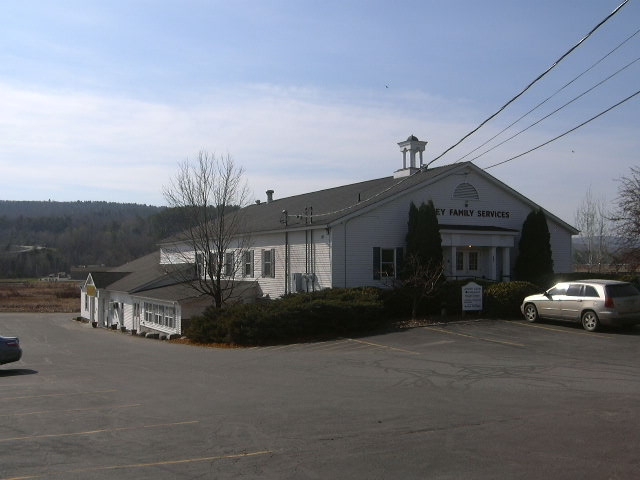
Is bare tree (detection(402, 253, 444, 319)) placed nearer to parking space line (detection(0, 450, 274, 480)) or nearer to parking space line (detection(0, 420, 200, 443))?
parking space line (detection(0, 420, 200, 443))

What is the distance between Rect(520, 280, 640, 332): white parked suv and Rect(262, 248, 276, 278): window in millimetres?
14091

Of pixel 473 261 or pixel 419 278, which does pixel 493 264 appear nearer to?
pixel 473 261

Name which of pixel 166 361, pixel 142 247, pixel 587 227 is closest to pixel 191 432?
pixel 166 361

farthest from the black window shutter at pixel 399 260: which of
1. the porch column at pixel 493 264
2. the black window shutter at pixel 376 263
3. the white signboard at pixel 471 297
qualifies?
the porch column at pixel 493 264

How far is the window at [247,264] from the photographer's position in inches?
1426

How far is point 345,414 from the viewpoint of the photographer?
1056cm

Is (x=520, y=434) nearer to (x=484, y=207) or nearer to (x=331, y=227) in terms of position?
(x=331, y=227)

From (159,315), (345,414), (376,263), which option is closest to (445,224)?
(376,263)

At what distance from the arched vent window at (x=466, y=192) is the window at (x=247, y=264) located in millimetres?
11373

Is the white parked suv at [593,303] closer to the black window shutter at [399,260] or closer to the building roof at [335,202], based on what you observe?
the black window shutter at [399,260]

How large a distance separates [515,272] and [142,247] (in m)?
118

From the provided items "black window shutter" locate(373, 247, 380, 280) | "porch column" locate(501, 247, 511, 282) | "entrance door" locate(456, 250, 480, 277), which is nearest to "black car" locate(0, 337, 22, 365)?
"black window shutter" locate(373, 247, 380, 280)

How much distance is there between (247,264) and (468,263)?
38.5 feet

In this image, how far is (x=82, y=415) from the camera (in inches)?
444
